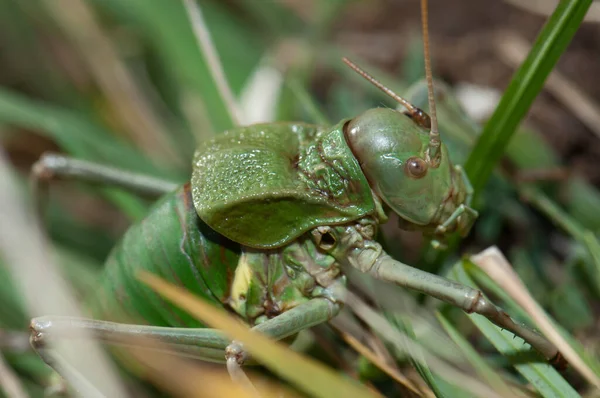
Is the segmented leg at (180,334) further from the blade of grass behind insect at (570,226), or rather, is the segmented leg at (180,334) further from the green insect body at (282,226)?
the blade of grass behind insect at (570,226)

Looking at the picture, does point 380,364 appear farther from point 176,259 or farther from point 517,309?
point 176,259

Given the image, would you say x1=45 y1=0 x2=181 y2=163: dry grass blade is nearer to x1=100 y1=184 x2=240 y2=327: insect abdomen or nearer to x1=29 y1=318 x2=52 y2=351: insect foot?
x1=100 y1=184 x2=240 y2=327: insect abdomen

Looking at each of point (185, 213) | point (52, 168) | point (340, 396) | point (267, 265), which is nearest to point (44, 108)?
point (52, 168)

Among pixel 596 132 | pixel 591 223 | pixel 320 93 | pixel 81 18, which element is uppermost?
pixel 596 132

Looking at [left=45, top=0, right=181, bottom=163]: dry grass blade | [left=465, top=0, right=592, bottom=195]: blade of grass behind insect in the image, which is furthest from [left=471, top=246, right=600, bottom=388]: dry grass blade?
[left=45, top=0, right=181, bottom=163]: dry grass blade

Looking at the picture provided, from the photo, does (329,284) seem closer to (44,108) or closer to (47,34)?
(44,108)

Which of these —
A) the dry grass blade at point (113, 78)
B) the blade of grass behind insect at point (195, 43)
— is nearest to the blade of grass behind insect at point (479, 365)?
the blade of grass behind insect at point (195, 43)

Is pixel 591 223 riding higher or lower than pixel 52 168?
higher
